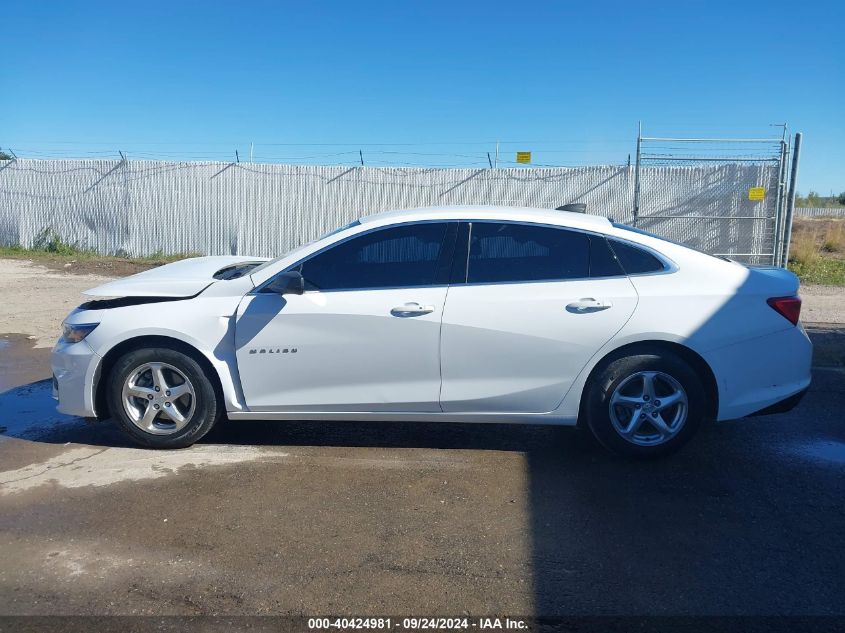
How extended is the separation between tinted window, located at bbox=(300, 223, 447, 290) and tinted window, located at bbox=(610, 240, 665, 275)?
116 cm

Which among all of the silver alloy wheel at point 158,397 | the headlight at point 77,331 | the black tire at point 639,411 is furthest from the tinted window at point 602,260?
the headlight at point 77,331

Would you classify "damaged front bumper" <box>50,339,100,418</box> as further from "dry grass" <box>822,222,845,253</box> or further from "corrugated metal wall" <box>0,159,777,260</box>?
"dry grass" <box>822,222,845,253</box>

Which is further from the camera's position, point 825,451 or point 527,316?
point 825,451

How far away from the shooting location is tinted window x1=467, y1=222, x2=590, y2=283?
5102 mm

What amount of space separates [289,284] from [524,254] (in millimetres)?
1548

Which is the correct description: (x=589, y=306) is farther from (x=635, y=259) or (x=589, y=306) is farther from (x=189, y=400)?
(x=189, y=400)

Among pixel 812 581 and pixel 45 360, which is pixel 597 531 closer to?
pixel 812 581

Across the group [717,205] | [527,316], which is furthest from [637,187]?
[527,316]

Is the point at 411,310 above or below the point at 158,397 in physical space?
above

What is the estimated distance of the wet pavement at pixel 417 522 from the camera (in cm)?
350

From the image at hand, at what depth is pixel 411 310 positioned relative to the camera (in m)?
4.97

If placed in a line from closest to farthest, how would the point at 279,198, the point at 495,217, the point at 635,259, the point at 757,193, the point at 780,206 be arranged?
the point at 635,259 < the point at 495,217 < the point at 780,206 < the point at 757,193 < the point at 279,198

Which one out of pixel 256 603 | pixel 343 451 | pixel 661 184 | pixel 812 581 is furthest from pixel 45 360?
pixel 661 184

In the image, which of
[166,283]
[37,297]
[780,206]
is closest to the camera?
[166,283]
